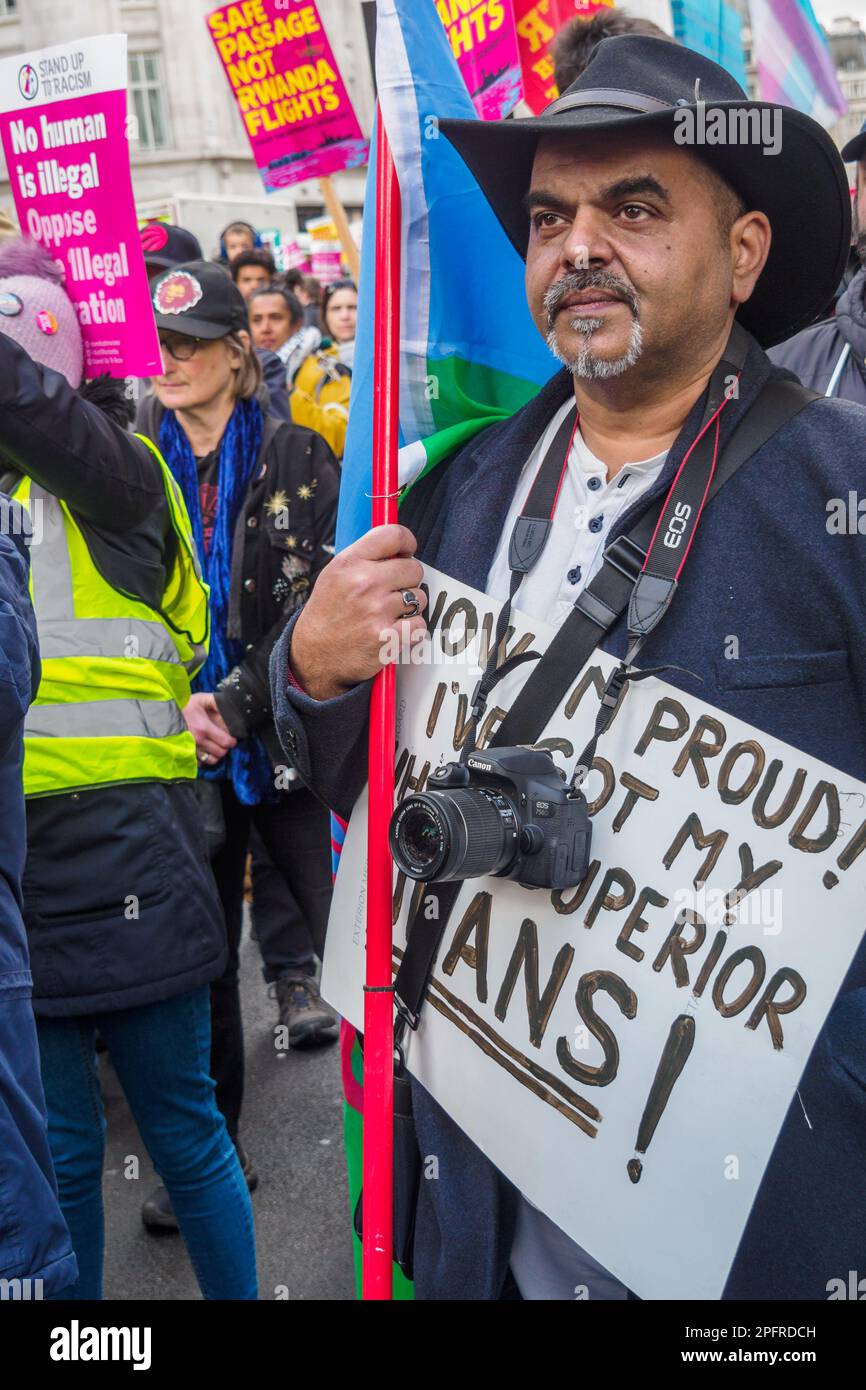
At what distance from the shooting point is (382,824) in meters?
1.79

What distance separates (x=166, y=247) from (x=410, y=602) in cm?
286

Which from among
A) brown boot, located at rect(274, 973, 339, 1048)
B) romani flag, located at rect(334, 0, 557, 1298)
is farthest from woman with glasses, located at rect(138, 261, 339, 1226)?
romani flag, located at rect(334, 0, 557, 1298)

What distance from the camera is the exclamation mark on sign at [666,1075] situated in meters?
1.51

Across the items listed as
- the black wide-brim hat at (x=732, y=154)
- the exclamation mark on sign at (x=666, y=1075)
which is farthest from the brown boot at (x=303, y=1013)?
the black wide-brim hat at (x=732, y=154)

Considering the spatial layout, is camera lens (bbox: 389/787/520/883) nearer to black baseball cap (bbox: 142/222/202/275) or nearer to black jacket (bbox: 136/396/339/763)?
black jacket (bbox: 136/396/339/763)

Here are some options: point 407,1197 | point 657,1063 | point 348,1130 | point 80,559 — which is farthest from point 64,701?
point 657,1063

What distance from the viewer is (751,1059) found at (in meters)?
1.47

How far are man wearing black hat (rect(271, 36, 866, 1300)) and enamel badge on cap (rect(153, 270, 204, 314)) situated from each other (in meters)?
1.71

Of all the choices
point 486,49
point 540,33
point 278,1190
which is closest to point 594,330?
point 486,49

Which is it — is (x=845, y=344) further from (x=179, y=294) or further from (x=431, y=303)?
(x=179, y=294)

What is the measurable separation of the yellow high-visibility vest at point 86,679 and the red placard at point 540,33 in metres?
1.90

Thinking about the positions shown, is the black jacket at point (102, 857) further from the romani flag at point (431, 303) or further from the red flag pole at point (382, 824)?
the red flag pole at point (382, 824)
